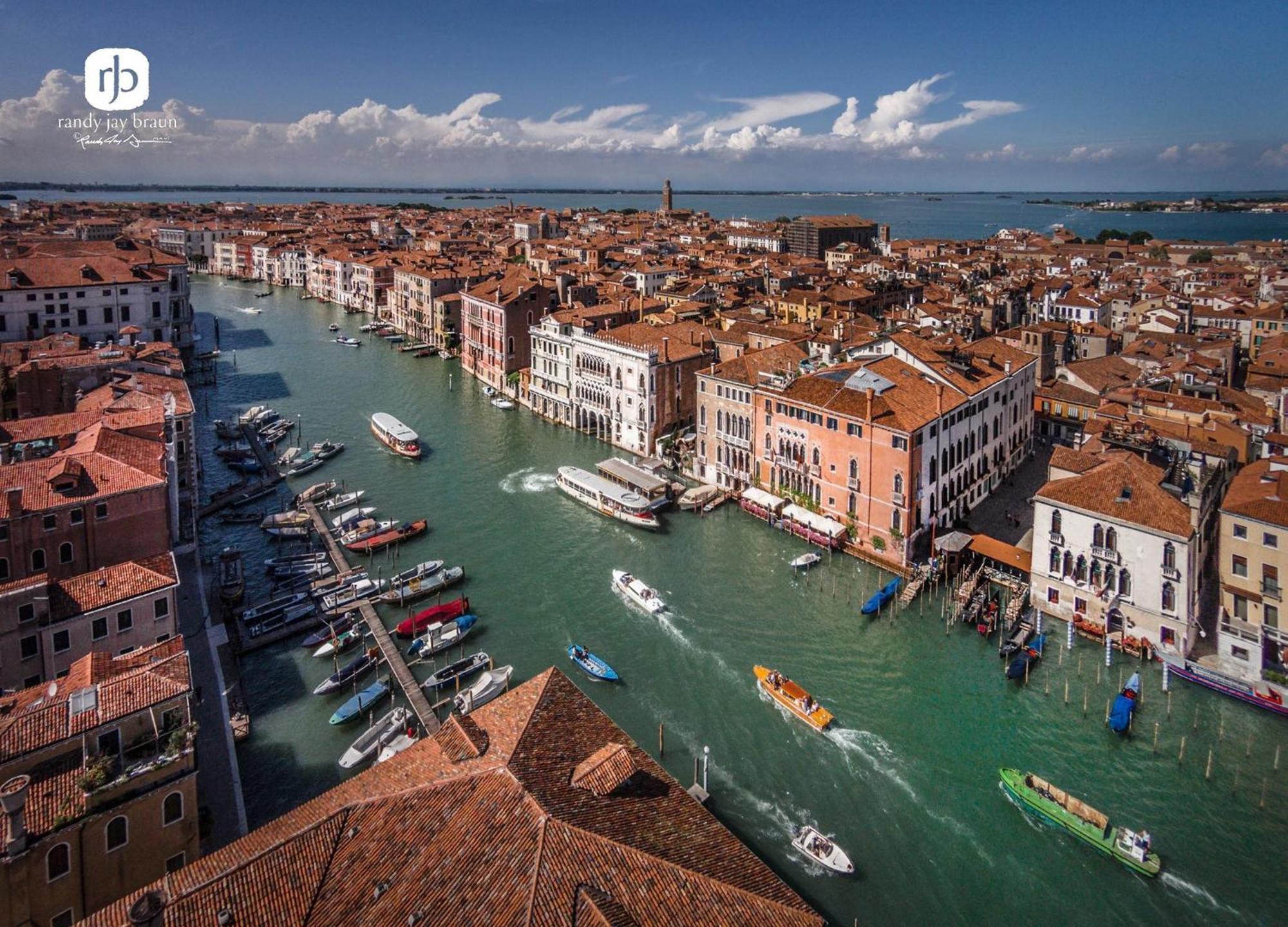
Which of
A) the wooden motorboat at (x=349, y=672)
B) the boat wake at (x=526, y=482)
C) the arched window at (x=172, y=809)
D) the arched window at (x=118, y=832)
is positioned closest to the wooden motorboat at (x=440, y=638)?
the wooden motorboat at (x=349, y=672)

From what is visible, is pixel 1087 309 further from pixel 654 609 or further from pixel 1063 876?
pixel 1063 876

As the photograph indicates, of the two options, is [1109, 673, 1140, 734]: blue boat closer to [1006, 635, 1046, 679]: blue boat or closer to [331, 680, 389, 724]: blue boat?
[1006, 635, 1046, 679]: blue boat

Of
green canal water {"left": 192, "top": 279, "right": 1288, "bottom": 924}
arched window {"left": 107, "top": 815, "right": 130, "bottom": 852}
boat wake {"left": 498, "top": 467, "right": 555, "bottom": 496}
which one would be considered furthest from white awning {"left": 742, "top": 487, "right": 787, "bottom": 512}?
arched window {"left": 107, "top": 815, "right": 130, "bottom": 852}

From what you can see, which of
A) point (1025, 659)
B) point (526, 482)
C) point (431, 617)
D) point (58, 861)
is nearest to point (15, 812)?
point (58, 861)

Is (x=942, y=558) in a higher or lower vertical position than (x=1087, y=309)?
lower

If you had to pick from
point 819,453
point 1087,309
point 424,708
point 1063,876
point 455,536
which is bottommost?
point 1063,876

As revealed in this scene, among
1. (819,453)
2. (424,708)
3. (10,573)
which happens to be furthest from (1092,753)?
(10,573)

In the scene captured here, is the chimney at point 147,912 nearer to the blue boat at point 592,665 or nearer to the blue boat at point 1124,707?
the blue boat at point 592,665

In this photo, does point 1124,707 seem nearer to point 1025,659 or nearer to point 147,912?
point 1025,659
